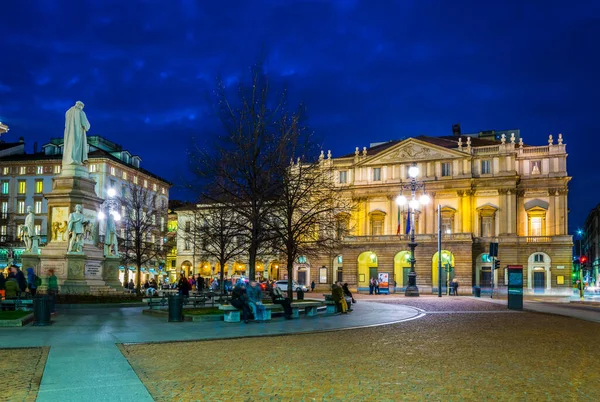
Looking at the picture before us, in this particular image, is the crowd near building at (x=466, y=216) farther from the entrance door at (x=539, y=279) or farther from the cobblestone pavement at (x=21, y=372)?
the cobblestone pavement at (x=21, y=372)

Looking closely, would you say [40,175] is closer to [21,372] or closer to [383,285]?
[383,285]

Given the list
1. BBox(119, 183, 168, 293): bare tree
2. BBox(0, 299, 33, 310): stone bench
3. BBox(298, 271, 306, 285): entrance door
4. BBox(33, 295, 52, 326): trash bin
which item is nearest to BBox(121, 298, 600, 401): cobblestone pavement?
BBox(33, 295, 52, 326): trash bin

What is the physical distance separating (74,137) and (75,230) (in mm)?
4784

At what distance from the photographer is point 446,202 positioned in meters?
79.6

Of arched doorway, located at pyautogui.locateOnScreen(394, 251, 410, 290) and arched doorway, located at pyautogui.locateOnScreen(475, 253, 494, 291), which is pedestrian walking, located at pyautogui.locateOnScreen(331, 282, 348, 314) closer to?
arched doorway, located at pyautogui.locateOnScreen(475, 253, 494, 291)

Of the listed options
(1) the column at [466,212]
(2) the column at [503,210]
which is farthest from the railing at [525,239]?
(1) the column at [466,212]

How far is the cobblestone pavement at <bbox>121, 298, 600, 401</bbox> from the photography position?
876 centimetres

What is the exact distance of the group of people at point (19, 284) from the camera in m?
21.8

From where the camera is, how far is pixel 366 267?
273 feet

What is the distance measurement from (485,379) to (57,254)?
69.1 ft

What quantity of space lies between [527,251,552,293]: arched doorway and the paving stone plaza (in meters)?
59.0

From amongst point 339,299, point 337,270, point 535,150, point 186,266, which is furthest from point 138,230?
point 186,266

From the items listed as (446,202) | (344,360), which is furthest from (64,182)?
(446,202)

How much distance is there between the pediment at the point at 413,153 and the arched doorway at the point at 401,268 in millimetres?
12054
